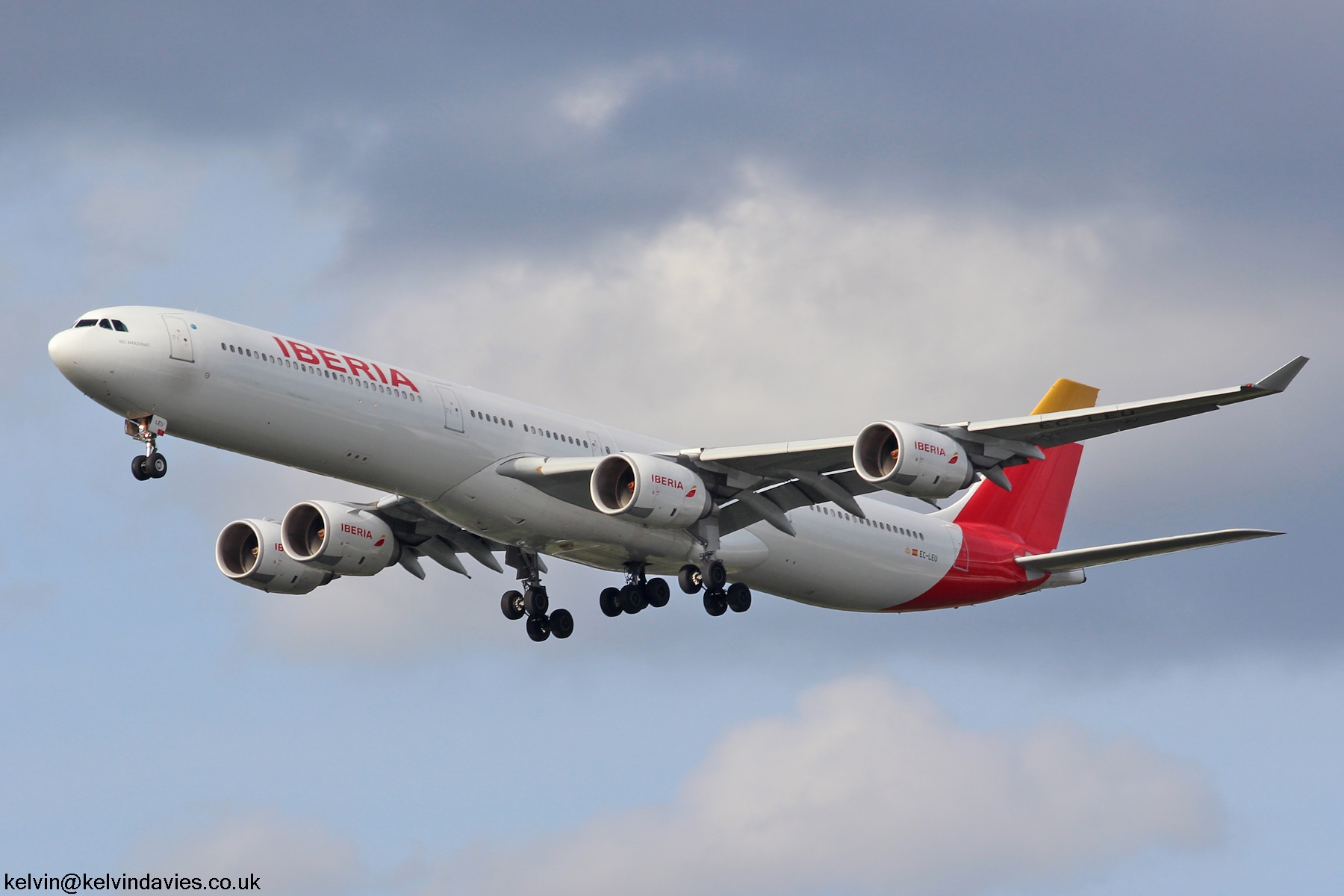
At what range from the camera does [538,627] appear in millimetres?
53938

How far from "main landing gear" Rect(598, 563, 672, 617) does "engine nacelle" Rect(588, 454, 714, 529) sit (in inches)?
184

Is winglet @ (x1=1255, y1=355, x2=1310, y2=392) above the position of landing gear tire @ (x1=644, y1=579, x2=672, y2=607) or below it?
below

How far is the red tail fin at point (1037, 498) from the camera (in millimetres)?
59031

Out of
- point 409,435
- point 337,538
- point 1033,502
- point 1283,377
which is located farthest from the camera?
point 1033,502

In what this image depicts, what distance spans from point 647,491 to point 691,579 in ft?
16.6

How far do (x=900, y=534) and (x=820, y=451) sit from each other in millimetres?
10322

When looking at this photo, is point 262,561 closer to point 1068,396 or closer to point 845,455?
point 845,455

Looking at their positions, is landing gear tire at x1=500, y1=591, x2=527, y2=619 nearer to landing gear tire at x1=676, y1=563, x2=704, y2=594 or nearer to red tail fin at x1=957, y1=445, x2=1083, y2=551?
landing gear tire at x1=676, y1=563, x2=704, y2=594

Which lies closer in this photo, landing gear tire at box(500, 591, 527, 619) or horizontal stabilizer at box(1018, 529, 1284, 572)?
horizontal stabilizer at box(1018, 529, 1284, 572)

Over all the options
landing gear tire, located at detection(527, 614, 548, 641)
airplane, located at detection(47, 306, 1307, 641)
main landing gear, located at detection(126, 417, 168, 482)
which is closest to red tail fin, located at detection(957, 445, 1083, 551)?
airplane, located at detection(47, 306, 1307, 641)

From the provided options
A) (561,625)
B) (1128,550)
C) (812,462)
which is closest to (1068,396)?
(1128,550)

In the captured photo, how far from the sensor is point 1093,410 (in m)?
42.7

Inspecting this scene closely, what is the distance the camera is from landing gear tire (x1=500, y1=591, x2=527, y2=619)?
5403 cm

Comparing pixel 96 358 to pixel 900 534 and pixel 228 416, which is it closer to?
pixel 228 416
